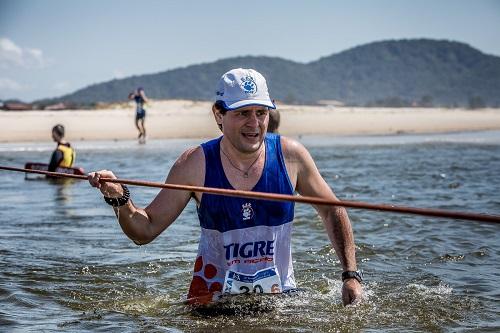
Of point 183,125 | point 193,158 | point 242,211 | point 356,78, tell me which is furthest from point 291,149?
point 356,78

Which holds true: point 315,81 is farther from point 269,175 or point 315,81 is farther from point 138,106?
point 269,175

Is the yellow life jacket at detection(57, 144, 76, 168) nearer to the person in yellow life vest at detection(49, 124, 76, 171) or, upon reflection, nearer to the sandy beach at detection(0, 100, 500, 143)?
the person in yellow life vest at detection(49, 124, 76, 171)

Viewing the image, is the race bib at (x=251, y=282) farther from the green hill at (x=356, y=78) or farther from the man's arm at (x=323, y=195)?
the green hill at (x=356, y=78)

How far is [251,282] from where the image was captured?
4.67 metres

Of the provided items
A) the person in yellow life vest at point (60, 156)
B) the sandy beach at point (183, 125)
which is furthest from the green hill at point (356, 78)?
the person in yellow life vest at point (60, 156)

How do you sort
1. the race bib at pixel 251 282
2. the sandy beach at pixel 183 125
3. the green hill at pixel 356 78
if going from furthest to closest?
the green hill at pixel 356 78 < the sandy beach at pixel 183 125 < the race bib at pixel 251 282

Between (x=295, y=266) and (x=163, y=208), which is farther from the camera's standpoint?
(x=295, y=266)

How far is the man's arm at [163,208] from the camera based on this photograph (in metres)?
4.57

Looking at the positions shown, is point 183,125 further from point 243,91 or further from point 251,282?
point 243,91

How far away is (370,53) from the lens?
19912cm

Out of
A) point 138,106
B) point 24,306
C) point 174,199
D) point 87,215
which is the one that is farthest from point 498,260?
point 138,106

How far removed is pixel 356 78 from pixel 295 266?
177m

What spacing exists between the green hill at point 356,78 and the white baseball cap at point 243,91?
5600 inches

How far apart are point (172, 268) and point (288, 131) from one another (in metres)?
24.4
